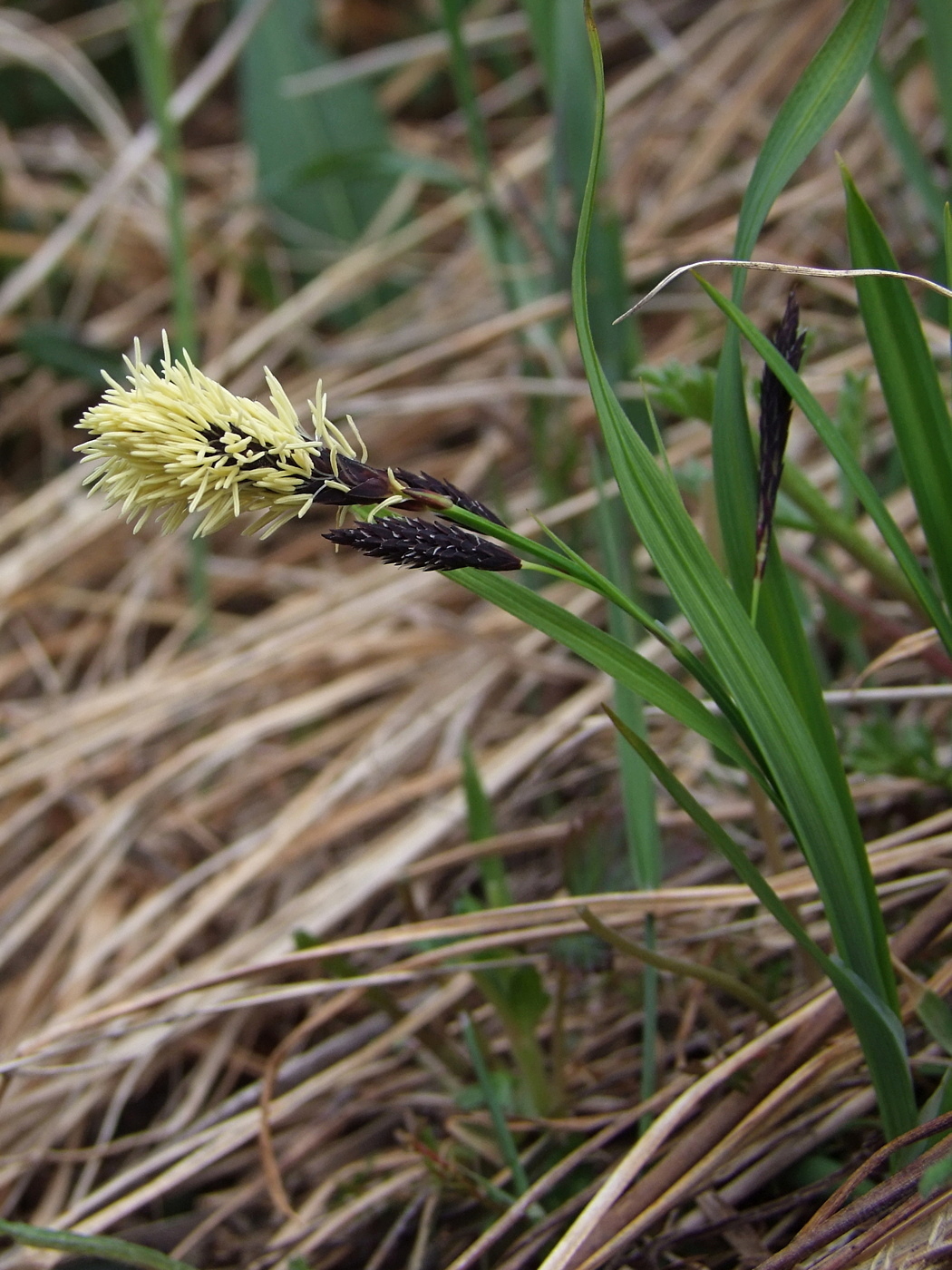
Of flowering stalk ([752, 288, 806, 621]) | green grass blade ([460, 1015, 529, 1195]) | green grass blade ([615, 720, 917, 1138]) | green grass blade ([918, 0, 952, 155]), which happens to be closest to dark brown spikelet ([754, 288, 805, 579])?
flowering stalk ([752, 288, 806, 621])

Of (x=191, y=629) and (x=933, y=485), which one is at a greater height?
(x=191, y=629)

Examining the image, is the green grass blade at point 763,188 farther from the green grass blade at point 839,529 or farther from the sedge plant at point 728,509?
the green grass blade at point 839,529

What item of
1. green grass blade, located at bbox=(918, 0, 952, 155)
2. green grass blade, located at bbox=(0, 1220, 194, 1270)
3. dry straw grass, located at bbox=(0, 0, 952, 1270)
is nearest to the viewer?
green grass blade, located at bbox=(0, 1220, 194, 1270)

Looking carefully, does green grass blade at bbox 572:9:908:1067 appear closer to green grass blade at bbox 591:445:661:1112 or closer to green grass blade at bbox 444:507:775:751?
green grass blade at bbox 444:507:775:751

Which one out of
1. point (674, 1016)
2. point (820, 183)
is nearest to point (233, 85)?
point (820, 183)

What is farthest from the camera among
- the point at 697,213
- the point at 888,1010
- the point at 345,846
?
the point at 697,213

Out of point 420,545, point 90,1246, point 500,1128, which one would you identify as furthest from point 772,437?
point 90,1246

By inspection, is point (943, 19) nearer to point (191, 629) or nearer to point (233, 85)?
point (191, 629)
